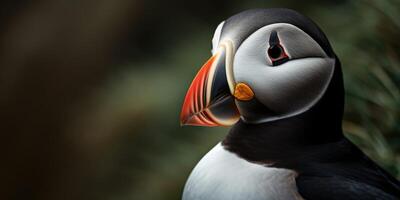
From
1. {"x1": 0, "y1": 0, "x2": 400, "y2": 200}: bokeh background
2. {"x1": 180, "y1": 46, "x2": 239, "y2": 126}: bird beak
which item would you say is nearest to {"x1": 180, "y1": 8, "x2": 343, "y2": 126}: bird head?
{"x1": 180, "y1": 46, "x2": 239, "y2": 126}: bird beak

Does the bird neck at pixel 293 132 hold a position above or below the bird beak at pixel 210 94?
below

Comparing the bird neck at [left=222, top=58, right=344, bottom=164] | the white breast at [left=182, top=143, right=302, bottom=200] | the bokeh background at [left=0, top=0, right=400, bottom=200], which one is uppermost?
the bird neck at [left=222, top=58, right=344, bottom=164]

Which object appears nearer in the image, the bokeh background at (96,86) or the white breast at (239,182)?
the white breast at (239,182)

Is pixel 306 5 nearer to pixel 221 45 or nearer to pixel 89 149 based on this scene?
pixel 89 149

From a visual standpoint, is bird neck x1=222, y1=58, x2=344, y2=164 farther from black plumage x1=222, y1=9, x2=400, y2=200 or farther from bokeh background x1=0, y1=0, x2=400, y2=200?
bokeh background x1=0, y1=0, x2=400, y2=200

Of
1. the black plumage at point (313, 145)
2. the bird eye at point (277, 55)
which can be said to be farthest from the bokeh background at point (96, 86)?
the bird eye at point (277, 55)

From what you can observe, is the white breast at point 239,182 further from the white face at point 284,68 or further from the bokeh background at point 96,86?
the bokeh background at point 96,86

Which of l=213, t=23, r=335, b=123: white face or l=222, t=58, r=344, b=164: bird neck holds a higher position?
l=213, t=23, r=335, b=123: white face

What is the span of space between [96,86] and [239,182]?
10.7ft

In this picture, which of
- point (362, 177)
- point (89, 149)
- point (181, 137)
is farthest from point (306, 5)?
point (362, 177)

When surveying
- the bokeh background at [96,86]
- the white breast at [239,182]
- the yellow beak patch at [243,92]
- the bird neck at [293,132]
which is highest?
the yellow beak patch at [243,92]

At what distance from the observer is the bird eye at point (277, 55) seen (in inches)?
76.0

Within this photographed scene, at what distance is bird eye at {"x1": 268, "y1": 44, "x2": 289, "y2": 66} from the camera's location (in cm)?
193

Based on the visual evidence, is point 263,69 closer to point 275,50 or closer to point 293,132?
point 275,50
